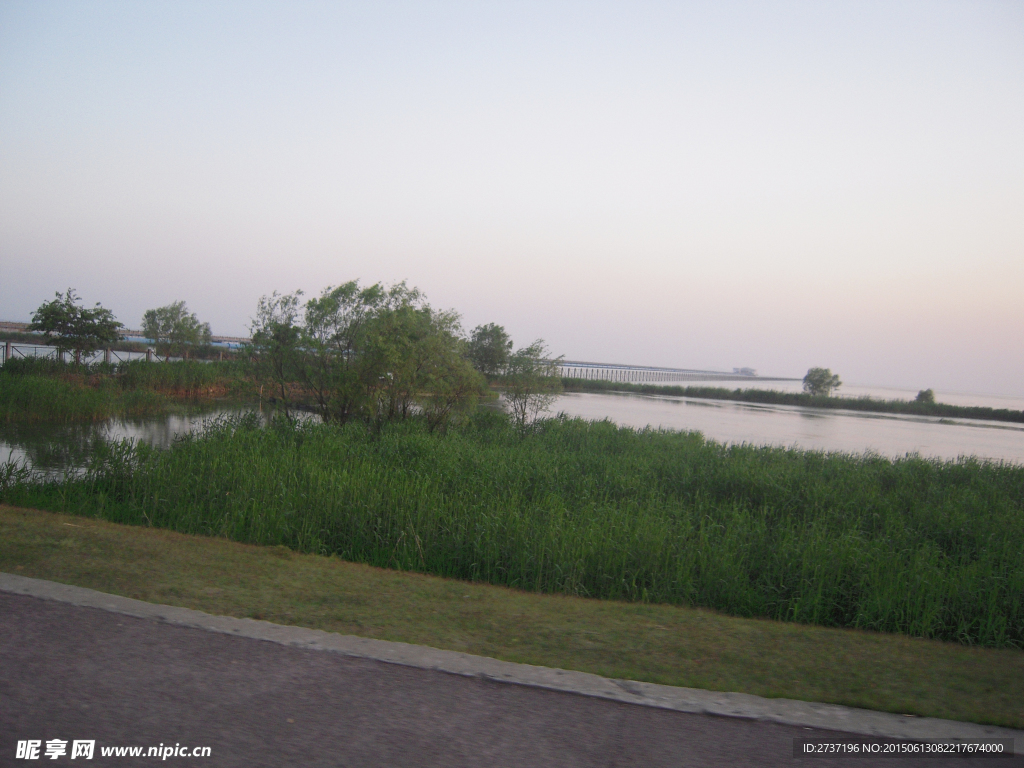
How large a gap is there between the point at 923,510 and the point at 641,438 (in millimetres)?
10073

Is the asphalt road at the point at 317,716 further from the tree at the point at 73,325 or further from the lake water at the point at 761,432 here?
the tree at the point at 73,325

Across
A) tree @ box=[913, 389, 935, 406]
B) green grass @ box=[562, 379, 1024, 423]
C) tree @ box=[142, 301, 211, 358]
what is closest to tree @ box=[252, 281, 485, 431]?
green grass @ box=[562, 379, 1024, 423]

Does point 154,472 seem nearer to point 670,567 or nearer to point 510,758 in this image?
point 670,567

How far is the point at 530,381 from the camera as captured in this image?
23.7 meters

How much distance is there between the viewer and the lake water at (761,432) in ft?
57.7

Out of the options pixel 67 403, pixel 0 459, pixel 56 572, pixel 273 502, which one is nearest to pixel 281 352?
pixel 0 459

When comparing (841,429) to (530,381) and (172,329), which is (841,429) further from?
(172,329)

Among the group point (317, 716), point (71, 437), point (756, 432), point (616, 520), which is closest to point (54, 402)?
point (71, 437)

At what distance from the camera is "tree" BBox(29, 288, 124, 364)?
29.6 m

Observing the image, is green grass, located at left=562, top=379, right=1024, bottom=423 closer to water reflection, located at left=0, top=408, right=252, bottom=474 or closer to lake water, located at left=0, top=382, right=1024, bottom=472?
lake water, located at left=0, top=382, right=1024, bottom=472

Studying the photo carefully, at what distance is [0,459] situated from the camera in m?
14.7

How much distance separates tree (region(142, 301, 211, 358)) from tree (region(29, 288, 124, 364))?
1637cm

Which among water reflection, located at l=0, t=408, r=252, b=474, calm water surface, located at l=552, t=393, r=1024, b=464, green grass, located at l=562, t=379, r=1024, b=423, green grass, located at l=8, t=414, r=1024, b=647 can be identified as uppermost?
green grass, located at l=562, t=379, r=1024, b=423

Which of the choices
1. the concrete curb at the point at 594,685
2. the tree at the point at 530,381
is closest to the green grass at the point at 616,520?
the concrete curb at the point at 594,685
